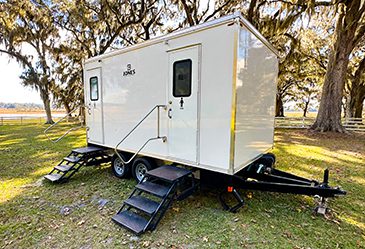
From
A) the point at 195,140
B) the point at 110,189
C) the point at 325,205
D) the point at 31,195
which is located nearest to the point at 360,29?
the point at 325,205

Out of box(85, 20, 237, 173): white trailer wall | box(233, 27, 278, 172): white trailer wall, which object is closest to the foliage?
box(85, 20, 237, 173): white trailer wall

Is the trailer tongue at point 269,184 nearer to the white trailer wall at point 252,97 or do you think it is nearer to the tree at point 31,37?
the white trailer wall at point 252,97

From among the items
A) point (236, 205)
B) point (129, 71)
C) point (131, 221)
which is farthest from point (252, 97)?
point (131, 221)

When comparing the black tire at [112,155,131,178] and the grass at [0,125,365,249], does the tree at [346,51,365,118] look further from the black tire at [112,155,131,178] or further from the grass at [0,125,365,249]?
the black tire at [112,155,131,178]

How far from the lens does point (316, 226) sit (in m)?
3.19

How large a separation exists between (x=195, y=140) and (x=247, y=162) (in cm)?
102

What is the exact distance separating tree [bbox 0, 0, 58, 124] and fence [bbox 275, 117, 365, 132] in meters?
17.6

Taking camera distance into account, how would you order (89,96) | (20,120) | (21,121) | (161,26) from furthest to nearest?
(20,120)
(21,121)
(161,26)
(89,96)

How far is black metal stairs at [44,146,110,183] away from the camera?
199 inches

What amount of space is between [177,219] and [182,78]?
2343mm

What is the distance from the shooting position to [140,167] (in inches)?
191

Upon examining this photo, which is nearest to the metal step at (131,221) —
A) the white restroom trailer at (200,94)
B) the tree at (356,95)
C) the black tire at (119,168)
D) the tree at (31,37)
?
the white restroom trailer at (200,94)

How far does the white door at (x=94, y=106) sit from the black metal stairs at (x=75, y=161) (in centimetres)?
37

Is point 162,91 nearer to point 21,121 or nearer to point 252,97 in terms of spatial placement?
point 252,97
